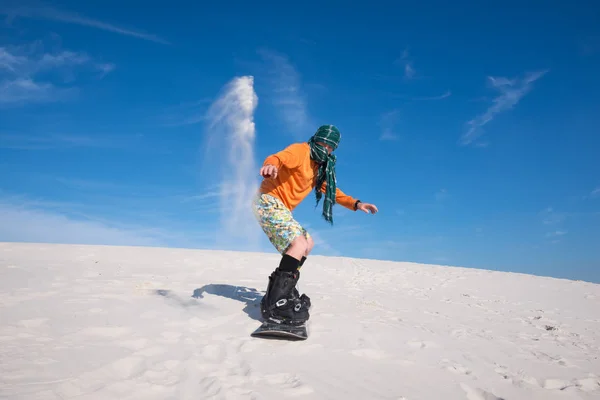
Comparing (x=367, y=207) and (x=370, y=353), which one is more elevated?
(x=367, y=207)

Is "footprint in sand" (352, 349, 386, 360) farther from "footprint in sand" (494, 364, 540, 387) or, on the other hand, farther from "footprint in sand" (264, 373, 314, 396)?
"footprint in sand" (494, 364, 540, 387)

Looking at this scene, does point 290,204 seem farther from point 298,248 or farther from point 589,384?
point 589,384

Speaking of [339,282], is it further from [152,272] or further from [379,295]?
[152,272]

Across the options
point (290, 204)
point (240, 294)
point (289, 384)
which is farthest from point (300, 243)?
point (240, 294)

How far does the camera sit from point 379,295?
22.6ft

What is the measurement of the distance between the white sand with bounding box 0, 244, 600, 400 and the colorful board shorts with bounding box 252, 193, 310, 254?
3.10 feet

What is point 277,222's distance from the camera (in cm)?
416

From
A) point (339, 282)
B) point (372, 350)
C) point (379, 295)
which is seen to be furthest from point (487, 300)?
point (372, 350)

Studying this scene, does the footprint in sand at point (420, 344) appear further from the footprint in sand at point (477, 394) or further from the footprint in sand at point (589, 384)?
the footprint in sand at point (589, 384)

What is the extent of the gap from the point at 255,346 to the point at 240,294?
8.47ft

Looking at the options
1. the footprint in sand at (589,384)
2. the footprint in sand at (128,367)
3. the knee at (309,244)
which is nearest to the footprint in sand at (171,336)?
the footprint in sand at (128,367)

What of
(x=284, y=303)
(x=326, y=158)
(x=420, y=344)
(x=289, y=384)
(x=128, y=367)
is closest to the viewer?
(x=289, y=384)

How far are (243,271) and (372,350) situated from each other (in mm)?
6208

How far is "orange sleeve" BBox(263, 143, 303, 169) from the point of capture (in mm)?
3840
